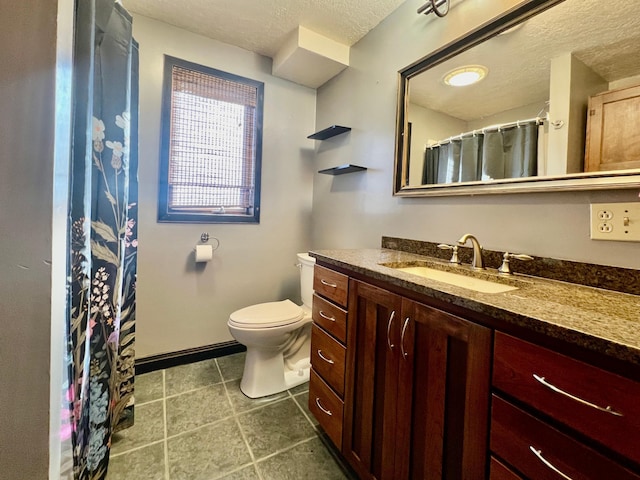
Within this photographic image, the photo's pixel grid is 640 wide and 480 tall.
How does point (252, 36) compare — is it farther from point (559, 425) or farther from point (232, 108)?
Answer: point (559, 425)

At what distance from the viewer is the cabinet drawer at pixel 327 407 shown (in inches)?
48.0

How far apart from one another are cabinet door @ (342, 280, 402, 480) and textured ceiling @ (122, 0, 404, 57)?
163cm

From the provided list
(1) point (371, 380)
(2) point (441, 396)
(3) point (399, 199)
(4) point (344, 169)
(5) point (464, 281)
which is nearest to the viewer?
(2) point (441, 396)

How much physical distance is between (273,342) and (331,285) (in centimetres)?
64

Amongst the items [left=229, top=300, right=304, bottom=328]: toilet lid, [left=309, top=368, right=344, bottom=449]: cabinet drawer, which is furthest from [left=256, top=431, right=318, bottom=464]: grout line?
[left=229, top=300, right=304, bottom=328]: toilet lid

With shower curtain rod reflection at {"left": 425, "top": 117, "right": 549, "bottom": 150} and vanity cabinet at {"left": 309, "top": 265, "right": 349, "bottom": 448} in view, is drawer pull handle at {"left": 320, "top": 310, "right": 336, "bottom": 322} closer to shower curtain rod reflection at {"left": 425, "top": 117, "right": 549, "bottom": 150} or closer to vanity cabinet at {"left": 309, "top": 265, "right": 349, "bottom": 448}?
vanity cabinet at {"left": 309, "top": 265, "right": 349, "bottom": 448}

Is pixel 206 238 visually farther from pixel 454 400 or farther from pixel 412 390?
pixel 454 400

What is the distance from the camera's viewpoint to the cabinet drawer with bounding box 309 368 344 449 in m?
1.22

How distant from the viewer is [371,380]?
1053 mm

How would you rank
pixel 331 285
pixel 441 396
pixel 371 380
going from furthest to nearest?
pixel 331 285 < pixel 371 380 < pixel 441 396

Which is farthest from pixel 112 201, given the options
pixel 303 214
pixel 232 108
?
pixel 303 214

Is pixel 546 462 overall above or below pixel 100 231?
below

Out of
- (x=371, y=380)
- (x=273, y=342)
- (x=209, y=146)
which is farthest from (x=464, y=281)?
(x=209, y=146)

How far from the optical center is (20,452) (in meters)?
0.46
